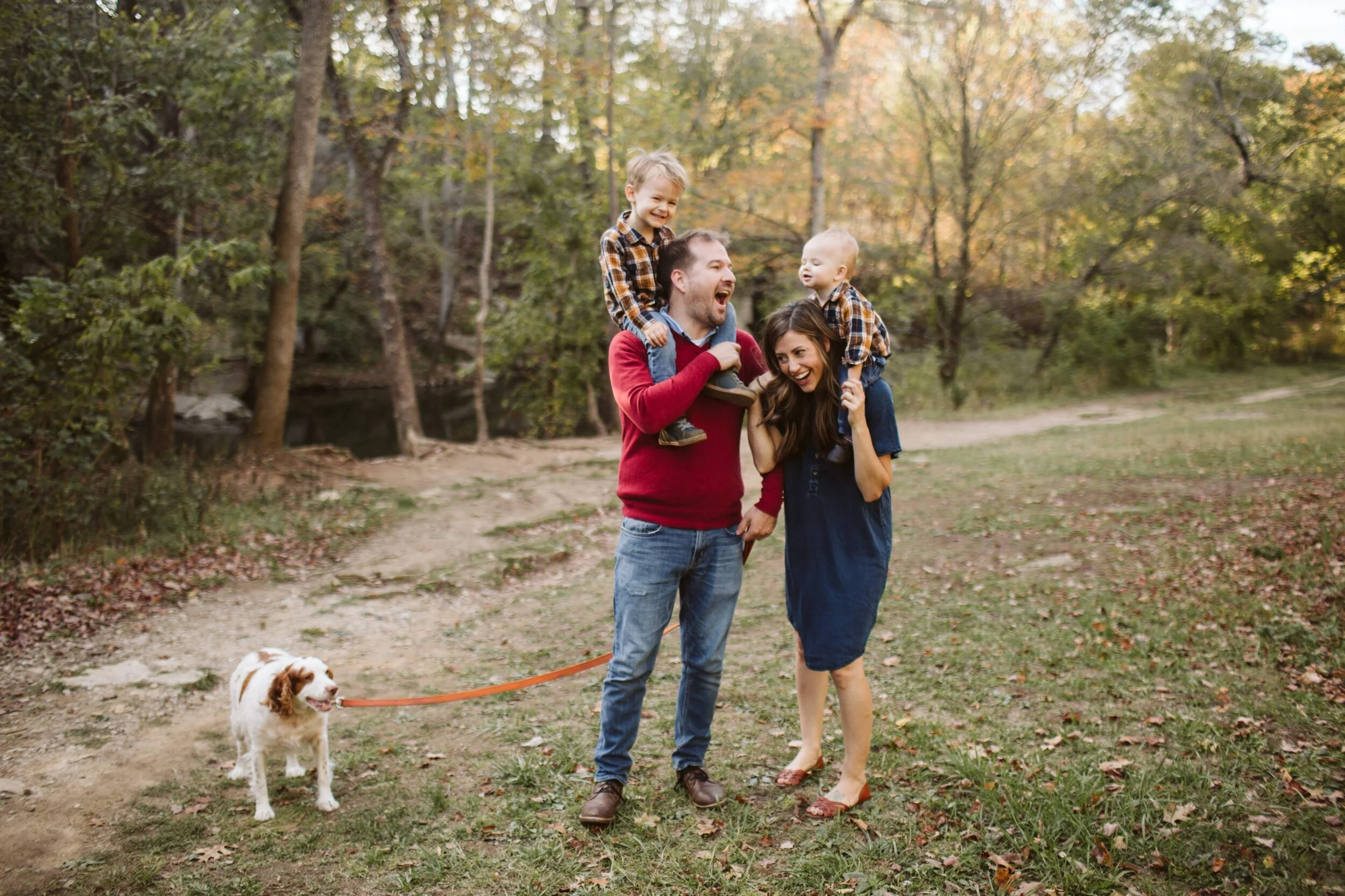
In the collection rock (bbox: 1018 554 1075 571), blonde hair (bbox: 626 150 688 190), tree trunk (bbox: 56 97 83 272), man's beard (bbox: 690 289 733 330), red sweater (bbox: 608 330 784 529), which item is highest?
tree trunk (bbox: 56 97 83 272)

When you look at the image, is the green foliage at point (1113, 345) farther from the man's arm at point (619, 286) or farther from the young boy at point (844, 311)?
the man's arm at point (619, 286)

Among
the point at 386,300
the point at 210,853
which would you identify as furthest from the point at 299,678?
the point at 386,300

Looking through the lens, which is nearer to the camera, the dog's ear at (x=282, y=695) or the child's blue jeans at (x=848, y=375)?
the child's blue jeans at (x=848, y=375)

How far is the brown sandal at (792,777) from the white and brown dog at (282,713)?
191 centimetres

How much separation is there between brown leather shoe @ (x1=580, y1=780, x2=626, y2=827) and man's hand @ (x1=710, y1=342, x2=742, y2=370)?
1713 mm

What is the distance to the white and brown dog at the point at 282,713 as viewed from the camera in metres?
3.67

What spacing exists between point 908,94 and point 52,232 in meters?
18.5

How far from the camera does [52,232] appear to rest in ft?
33.9

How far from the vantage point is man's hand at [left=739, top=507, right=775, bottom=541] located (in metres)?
3.42

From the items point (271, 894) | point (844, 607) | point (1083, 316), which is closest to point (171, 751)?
point (271, 894)

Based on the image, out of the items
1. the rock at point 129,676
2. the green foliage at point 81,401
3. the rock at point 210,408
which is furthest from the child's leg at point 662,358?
the rock at point 210,408

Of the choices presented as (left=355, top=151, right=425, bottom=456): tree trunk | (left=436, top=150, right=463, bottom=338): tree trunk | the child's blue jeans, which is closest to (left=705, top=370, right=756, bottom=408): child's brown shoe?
the child's blue jeans

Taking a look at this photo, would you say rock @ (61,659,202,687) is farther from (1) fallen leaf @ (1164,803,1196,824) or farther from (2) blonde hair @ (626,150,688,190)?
(1) fallen leaf @ (1164,803,1196,824)

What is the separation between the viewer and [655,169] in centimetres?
336
